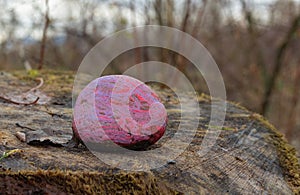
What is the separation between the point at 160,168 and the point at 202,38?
5895 mm

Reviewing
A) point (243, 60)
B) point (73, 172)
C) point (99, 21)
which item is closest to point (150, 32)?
point (99, 21)

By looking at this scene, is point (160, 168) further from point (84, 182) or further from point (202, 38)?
point (202, 38)

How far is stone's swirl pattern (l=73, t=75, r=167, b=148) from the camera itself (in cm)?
162

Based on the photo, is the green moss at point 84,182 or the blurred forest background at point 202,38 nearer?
the green moss at point 84,182

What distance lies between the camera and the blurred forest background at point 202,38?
5.61 meters

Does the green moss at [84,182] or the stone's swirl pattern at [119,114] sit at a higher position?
the stone's swirl pattern at [119,114]

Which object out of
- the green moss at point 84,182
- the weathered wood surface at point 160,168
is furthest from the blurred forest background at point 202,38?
the green moss at point 84,182

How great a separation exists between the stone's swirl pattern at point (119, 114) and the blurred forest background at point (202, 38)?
3202 millimetres

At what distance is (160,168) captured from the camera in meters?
1.46

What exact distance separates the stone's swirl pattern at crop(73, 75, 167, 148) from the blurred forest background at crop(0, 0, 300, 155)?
126 inches

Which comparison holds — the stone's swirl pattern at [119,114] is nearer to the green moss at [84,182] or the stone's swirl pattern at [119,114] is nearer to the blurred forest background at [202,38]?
the green moss at [84,182]

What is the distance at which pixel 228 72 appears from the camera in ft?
24.6

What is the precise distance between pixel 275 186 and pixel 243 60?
597 cm

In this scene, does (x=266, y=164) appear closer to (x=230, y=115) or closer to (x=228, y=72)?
(x=230, y=115)
